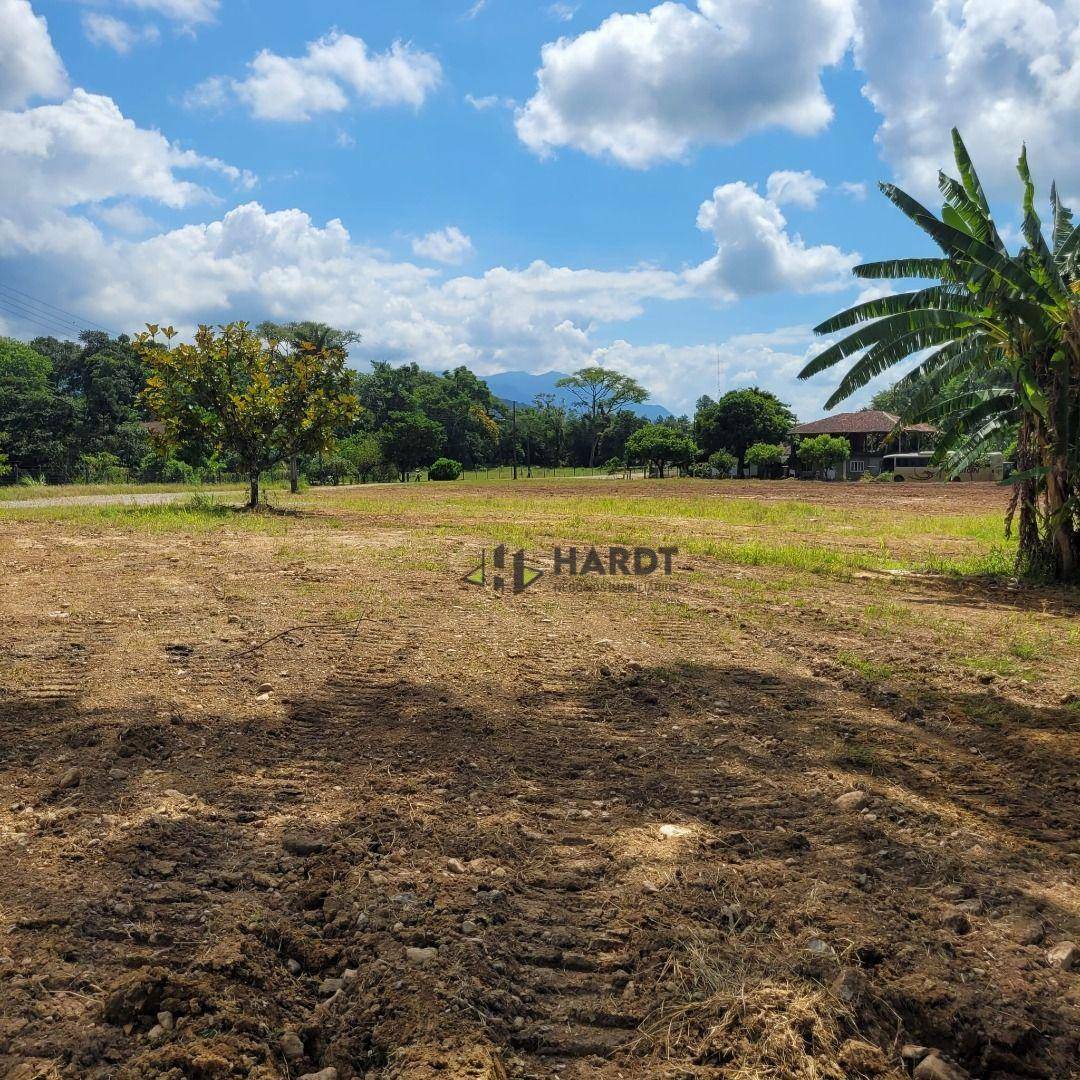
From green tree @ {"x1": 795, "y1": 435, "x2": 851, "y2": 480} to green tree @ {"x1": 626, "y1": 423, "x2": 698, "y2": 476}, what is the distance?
9.05 meters

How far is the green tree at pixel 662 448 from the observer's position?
6300 cm

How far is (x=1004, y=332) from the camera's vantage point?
9.98m

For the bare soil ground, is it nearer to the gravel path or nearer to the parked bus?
the gravel path

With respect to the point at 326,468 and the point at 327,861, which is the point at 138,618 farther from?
the point at 326,468

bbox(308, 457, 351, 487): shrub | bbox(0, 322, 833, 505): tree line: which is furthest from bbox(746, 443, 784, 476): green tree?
bbox(308, 457, 351, 487): shrub

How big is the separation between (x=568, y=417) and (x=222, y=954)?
296ft

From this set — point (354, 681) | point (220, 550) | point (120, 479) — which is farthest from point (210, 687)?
point (120, 479)

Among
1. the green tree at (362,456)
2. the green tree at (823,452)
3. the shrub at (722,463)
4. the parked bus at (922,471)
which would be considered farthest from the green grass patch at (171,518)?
the green tree at (823,452)

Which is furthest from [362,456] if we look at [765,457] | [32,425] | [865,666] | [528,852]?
[528,852]

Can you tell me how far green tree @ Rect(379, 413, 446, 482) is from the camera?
5794cm

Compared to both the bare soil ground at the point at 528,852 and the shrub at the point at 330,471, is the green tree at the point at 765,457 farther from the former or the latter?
the bare soil ground at the point at 528,852

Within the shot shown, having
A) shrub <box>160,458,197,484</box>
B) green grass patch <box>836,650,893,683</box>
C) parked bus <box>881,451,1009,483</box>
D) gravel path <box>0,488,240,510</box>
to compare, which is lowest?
green grass patch <box>836,650,893,683</box>

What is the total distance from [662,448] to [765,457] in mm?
8351

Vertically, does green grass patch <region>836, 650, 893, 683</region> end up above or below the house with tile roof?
below
